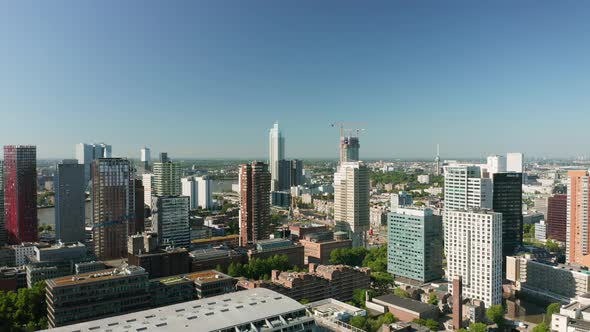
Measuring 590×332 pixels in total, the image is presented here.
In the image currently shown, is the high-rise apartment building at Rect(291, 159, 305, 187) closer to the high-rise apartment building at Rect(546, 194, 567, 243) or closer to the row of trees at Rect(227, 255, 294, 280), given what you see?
the high-rise apartment building at Rect(546, 194, 567, 243)

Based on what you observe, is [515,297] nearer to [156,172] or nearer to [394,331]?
[394,331]

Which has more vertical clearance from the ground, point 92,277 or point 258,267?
point 92,277

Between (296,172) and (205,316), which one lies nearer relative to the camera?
(205,316)

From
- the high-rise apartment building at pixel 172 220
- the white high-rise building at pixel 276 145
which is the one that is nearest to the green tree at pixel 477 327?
the high-rise apartment building at pixel 172 220

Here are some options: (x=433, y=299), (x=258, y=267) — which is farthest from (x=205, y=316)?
(x=258, y=267)

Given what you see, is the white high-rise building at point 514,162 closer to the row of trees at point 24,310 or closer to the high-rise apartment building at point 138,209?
the high-rise apartment building at point 138,209

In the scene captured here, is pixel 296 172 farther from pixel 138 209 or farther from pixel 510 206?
pixel 510 206
